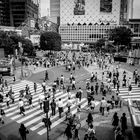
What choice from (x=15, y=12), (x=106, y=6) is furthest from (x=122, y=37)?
(x=15, y=12)

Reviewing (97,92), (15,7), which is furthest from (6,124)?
(15,7)

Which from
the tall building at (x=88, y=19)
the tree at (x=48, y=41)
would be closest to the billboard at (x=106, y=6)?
the tall building at (x=88, y=19)

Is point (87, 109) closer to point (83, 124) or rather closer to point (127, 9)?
point (83, 124)

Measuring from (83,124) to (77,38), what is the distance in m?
129

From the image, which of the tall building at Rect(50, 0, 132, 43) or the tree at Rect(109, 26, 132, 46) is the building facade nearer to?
the tall building at Rect(50, 0, 132, 43)

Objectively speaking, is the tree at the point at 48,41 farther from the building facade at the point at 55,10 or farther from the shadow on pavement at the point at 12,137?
the building facade at the point at 55,10

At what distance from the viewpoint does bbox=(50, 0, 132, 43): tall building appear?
455 ft

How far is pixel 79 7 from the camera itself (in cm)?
14675

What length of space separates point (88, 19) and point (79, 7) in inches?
447

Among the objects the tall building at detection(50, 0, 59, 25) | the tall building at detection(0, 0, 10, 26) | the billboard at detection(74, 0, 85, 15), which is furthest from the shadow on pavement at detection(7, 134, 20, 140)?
the tall building at detection(50, 0, 59, 25)

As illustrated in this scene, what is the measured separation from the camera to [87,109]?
16.4m

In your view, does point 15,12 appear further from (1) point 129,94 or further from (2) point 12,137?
(2) point 12,137

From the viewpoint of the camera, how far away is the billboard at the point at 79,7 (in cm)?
14482

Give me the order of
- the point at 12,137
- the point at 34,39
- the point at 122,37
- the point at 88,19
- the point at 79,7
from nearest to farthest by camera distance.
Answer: the point at 12,137
the point at 34,39
the point at 122,37
the point at 79,7
the point at 88,19
